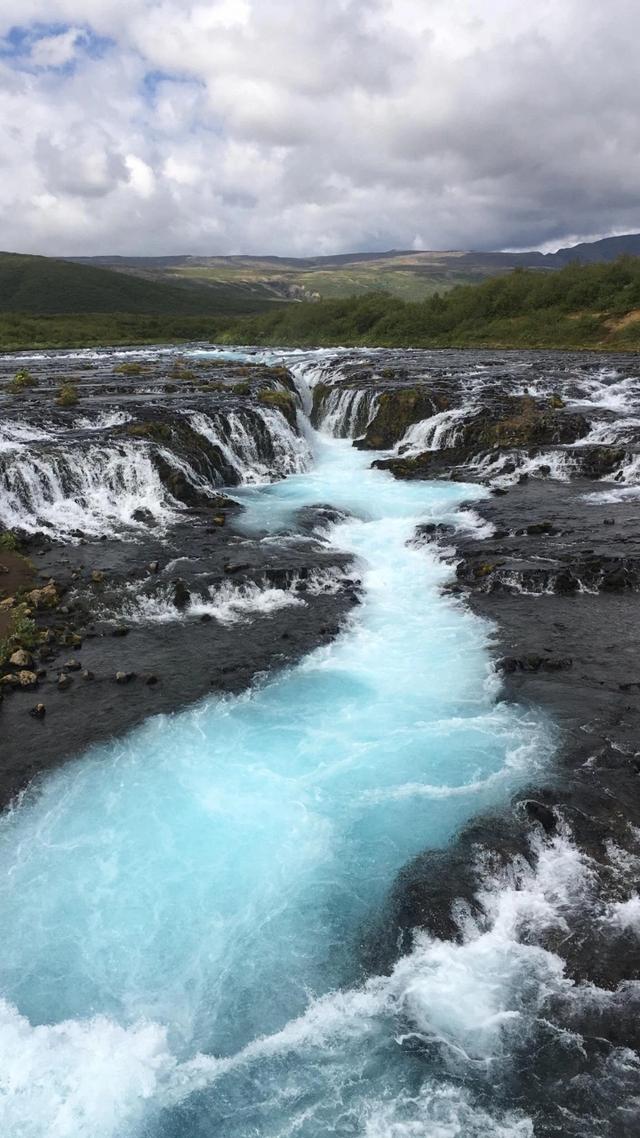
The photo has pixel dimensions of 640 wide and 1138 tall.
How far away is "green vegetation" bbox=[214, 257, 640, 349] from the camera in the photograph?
7456cm

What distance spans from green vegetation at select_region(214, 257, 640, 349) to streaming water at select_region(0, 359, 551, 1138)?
215 feet

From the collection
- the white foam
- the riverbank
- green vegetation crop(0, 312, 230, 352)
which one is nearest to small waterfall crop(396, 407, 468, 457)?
the riverbank

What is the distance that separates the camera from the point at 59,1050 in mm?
8609

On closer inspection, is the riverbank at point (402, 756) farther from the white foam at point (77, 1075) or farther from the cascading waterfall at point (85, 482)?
the white foam at point (77, 1075)

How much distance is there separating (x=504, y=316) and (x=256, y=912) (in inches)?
3469

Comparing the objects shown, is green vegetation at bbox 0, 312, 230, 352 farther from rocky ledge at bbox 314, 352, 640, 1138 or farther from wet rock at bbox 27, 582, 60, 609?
wet rock at bbox 27, 582, 60, 609

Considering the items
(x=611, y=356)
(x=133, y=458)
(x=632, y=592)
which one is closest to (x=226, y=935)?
(x=632, y=592)

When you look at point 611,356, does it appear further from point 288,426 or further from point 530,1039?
point 530,1039

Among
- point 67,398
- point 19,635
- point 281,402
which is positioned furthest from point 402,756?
point 67,398

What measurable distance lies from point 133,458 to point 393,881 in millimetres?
23955

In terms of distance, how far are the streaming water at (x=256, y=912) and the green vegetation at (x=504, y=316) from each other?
215ft

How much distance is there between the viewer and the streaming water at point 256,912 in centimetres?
802

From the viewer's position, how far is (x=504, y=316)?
282 feet

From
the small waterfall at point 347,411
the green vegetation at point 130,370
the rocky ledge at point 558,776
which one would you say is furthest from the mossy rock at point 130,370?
the rocky ledge at point 558,776
